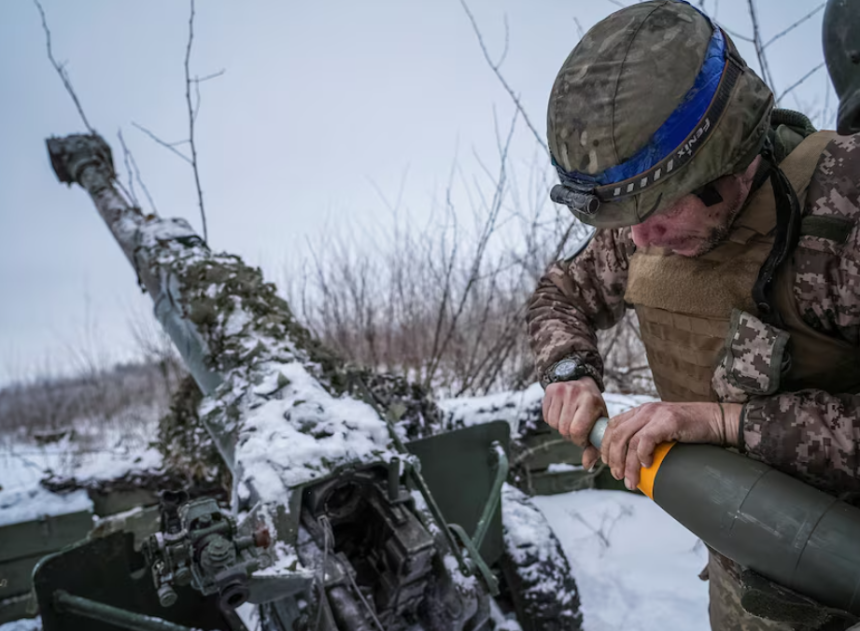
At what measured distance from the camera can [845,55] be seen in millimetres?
1128

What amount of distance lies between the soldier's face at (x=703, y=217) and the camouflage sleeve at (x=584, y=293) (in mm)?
353

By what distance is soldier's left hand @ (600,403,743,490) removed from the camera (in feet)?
4.10

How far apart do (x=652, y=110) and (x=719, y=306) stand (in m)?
0.50

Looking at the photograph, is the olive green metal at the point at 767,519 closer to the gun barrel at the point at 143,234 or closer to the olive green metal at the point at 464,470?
the olive green metal at the point at 464,470

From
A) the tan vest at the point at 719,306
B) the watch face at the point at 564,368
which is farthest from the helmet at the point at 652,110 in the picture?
the watch face at the point at 564,368

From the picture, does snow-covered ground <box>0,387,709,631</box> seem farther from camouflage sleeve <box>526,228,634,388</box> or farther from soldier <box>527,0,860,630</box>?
camouflage sleeve <box>526,228,634,388</box>

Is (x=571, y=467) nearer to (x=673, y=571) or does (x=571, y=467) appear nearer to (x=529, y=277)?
(x=673, y=571)

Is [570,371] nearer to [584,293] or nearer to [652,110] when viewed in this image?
[584,293]

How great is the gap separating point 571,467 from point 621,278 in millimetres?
3239

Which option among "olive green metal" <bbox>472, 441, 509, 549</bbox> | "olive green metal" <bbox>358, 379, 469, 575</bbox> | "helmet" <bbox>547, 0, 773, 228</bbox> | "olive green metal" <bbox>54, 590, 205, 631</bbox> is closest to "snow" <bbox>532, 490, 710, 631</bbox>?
"olive green metal" <bbox>472, 441, 509, 549</bbox>

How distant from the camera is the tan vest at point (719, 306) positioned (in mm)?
1293

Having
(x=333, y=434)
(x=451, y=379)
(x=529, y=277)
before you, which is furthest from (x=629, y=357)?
(x=333, y=434)

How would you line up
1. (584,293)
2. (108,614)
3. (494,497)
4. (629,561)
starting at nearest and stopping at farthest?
(584,293) < (108,614) < (494,497) < (629,561)

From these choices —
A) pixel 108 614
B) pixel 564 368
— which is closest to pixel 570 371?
pixel 564 368
